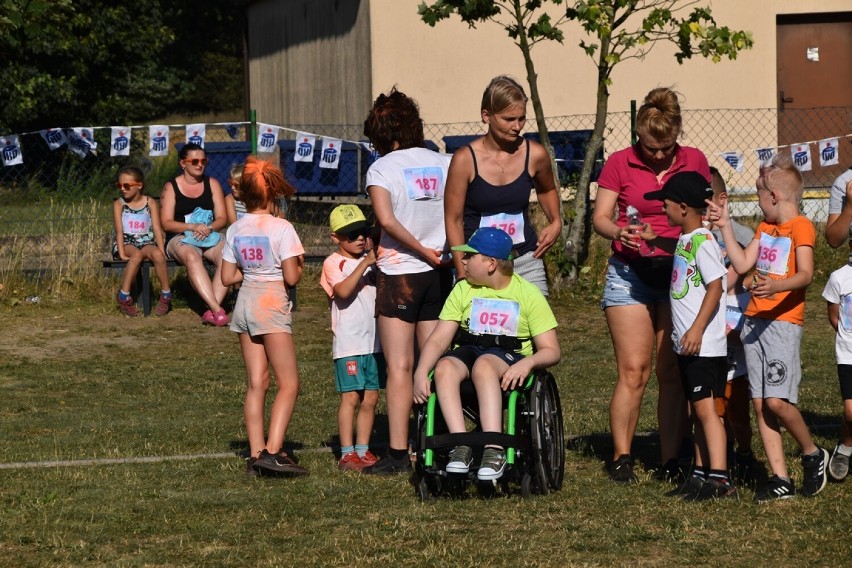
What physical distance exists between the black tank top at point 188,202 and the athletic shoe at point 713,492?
840cm

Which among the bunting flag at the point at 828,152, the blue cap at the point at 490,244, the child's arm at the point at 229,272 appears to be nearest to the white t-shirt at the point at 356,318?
the child's arm at the point at 229,272

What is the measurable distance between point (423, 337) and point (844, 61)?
1406cm

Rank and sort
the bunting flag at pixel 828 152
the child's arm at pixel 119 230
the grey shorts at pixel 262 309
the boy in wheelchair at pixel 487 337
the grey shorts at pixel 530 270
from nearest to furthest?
1. the boy in wheelchair at pixel 487 337
2. the grey shorts at pixel 530 270
3. the grey shorts at pixel 262 309
4. the child's arm at pixel 119 230
5. the bunting flag at pixel 828 152

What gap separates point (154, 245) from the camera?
13.7 m

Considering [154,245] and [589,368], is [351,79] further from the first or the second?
[589,368]

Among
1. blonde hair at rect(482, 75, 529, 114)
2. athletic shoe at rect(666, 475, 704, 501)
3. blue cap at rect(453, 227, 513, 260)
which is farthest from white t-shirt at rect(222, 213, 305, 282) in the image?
athletic shoe at rect(666, 475, 704, 501)

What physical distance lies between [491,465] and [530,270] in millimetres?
1236

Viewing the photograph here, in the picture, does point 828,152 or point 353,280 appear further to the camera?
point 828,152

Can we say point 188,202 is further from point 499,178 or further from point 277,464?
point 499,178

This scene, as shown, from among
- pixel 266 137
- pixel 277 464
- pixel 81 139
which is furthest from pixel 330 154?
pixel 277 464

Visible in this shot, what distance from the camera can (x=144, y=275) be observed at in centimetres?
1352

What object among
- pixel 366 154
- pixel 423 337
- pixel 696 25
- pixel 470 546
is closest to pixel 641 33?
pixel 696 25

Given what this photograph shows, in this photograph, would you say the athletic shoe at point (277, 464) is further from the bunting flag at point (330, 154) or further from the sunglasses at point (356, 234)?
the bunting flag at point (330, 154)

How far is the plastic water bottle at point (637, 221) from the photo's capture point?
657 cm
